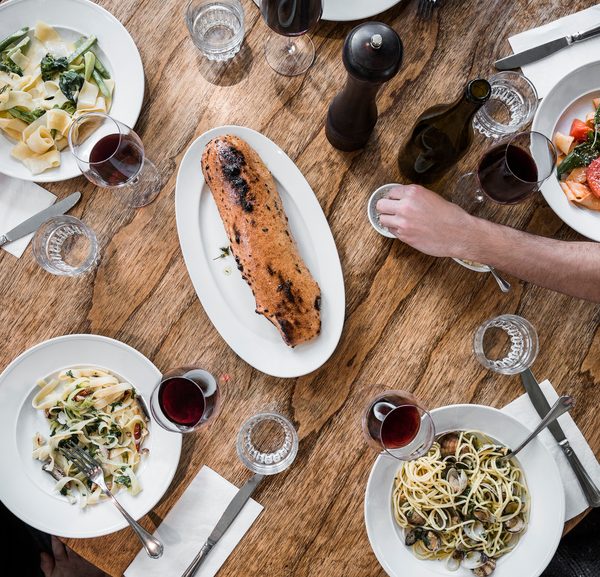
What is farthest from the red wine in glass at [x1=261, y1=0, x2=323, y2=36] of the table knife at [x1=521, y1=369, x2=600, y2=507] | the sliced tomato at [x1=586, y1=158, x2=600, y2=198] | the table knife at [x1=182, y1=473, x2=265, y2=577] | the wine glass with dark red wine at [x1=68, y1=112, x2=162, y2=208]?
the table knife at [x1=182, y1=473, x2=265, y2=577]

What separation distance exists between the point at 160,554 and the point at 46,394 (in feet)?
2.45

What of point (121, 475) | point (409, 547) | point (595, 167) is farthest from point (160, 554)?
point (595, 167)

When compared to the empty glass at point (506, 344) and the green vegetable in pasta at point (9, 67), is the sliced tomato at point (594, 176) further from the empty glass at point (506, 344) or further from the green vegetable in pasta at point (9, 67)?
the green vegetable in pasta at point (9, 67)

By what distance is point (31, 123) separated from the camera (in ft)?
7.09

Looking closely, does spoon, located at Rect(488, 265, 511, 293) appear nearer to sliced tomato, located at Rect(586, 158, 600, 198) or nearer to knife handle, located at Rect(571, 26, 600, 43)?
sliced tomato, located at Rect(586, 158, 600, 198)

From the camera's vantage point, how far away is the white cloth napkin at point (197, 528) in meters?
2.13

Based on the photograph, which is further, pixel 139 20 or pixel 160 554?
pixel 139 20

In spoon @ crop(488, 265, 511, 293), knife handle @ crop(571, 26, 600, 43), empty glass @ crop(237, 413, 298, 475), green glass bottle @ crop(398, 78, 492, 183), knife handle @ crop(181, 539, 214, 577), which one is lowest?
knife handle @ crop(181, 539, 214, 577)

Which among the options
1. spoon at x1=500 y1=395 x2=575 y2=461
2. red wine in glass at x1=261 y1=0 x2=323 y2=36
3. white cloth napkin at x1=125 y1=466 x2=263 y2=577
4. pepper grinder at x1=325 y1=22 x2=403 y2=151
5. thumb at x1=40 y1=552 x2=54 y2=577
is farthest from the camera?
thumb at x1=40 y1=552 x2=54 y2=577

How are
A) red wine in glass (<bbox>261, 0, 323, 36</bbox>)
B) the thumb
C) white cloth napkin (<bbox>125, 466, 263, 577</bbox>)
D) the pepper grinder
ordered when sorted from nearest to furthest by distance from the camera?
the pepper grinder, red wine in glass (<bbox>261, 0, 323, 36</bbox>), white cloth napkin (<bbox>125, 466, 263, 577</bbox>), the thumb

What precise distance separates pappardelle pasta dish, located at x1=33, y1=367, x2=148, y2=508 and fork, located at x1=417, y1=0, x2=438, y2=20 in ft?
→ 6.13

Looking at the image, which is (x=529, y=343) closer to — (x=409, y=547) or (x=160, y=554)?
(x=409, y=547)

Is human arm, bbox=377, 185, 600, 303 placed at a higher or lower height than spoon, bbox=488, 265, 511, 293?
higher

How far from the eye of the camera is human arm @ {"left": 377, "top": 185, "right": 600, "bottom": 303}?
2.07 m
